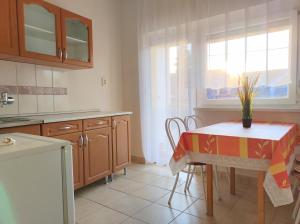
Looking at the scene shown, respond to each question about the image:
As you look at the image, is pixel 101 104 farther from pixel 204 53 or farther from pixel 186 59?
pixel 204 53

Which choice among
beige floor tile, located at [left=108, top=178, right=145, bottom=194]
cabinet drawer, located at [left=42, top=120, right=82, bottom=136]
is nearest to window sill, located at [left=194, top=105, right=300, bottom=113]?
beige floor tile, located at [left=108, top=178, right=145, bottom=194]

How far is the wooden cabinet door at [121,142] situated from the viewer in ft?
9.21

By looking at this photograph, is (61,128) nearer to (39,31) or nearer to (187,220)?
(39,31)

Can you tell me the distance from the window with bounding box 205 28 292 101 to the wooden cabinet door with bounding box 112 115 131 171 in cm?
121

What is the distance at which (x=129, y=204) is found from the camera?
2.17 m

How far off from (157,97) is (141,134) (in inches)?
25.7

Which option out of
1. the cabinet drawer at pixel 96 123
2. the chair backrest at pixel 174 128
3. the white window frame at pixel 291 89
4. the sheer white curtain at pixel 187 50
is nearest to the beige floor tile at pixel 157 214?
the chair backrest at pixel 174 128

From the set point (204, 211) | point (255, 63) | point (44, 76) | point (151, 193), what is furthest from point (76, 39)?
point (204, 211)

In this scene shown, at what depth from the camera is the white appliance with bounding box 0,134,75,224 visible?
37.7 inches

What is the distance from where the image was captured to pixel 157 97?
328cm

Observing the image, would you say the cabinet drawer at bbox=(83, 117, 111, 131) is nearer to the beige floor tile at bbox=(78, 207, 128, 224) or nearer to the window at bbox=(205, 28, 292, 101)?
the beige floor tile at bbox=(78, 207, 128, 224)

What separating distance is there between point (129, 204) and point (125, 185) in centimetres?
48

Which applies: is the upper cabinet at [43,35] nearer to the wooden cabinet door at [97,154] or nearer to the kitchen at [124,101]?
the kitchen at [124,101]

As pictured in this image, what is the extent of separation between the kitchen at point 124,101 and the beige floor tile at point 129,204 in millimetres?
17
